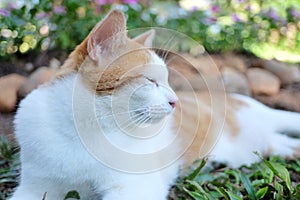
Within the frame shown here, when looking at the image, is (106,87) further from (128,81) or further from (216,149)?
(216,149)

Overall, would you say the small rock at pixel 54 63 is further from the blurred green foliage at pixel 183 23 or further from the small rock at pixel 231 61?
the small rock at pixel 231 61

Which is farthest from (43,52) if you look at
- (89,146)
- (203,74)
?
(89,146)

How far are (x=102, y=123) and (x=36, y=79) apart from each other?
4.89 ft

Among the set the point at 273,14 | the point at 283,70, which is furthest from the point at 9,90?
the point at 273,14

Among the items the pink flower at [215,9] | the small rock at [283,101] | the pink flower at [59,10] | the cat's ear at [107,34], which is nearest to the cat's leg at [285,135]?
the small rock at [283,101]

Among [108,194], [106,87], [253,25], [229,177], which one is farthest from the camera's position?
[253,25]

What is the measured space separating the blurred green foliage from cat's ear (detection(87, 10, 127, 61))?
5.22ft

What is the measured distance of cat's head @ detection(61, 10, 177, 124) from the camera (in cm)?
173

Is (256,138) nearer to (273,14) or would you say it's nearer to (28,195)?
(28,195)

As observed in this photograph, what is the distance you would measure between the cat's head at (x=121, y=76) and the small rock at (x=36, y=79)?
1320mm

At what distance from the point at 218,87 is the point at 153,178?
0.75m

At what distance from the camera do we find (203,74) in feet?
8.98

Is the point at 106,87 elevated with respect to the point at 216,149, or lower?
elevated

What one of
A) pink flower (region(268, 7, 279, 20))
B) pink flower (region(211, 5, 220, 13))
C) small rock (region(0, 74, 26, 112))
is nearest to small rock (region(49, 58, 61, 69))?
small rock (region(0, 74, 26, 112))
